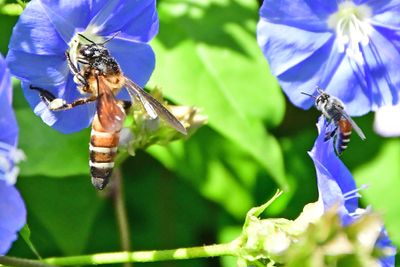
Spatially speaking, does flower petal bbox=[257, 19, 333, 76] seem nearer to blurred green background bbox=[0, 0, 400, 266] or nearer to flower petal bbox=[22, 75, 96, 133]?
blurred green background bbox=[0, 0, 400, 266]

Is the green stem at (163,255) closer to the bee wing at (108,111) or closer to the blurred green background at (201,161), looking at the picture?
the bee wing at (108,111)

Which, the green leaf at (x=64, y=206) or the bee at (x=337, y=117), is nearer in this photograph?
the bee at (x=337, y=117)

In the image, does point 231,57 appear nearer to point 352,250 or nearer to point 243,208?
point 243,208

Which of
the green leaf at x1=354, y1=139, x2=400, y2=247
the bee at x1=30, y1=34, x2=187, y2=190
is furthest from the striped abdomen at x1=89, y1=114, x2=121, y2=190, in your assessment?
the green leaf at x1=354, y1=139, x2=400, y2=247

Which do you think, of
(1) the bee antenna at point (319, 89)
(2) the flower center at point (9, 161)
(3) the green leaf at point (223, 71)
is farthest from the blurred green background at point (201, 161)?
(2) the flower center at point (9, 161)

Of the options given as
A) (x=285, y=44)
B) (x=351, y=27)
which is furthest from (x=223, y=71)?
(x=351, y=27)

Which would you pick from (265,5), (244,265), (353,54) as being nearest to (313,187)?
(353,54)
